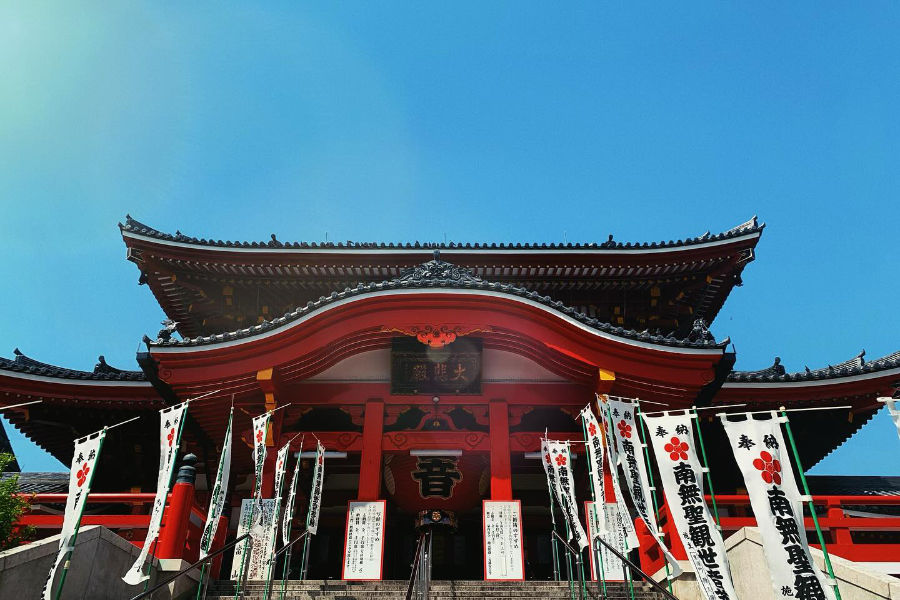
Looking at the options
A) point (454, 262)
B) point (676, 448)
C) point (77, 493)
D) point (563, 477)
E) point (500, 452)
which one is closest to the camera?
point (77, 493)

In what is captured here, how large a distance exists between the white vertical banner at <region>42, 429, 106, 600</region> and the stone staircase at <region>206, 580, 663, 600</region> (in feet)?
8.67

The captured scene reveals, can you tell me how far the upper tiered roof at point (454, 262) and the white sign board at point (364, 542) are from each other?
6049 millimetres

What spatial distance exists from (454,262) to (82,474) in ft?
30.9

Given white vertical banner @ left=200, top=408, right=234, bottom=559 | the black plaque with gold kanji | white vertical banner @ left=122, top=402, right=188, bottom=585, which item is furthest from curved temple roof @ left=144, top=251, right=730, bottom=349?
white vertical banner @ left=200, top=408, right=234, bottom=559

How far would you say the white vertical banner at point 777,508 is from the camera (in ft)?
20.8

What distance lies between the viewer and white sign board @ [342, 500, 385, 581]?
10258mm

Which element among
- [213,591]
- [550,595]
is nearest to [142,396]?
[213,591]

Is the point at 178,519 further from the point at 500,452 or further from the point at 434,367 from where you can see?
the point at 500,452

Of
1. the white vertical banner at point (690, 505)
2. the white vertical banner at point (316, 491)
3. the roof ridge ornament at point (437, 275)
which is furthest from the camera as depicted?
the roof ridge ornament at point (437, 275)

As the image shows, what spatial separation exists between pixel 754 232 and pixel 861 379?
3.89 meters

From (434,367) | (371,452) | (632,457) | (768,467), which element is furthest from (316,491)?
(768,467)

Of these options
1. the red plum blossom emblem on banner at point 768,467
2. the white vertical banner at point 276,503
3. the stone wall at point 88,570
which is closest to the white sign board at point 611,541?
the red plum blossom emblem on banner at point 768,467

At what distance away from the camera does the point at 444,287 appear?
11.4 meters

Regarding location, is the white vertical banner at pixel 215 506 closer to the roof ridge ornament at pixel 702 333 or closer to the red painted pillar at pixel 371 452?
the red painted pillar at pixel 371 452
